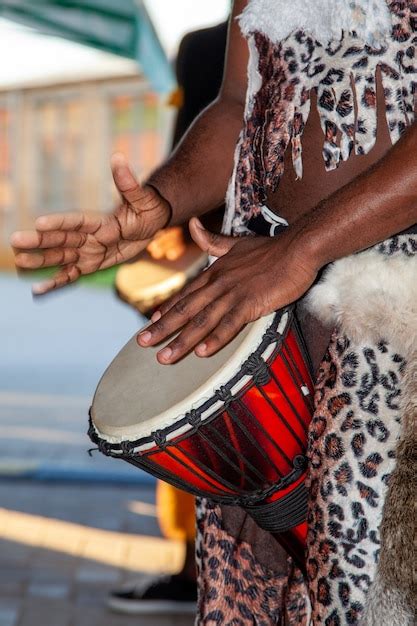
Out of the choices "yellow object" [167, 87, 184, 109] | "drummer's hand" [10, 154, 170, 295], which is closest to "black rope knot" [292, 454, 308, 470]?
"drummer's hand" [10, 154, 170, 295]

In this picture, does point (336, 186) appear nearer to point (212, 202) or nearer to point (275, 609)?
point (212, 202)

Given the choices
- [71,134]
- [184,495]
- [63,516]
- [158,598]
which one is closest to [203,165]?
[184,495]

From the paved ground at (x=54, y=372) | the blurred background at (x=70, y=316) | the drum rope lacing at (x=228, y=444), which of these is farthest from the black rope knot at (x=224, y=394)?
the paved ground at (x=54, y=372)

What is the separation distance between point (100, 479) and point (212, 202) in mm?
3121

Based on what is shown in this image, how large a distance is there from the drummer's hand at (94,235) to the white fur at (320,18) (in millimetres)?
305

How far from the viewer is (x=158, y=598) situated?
11.0 ft

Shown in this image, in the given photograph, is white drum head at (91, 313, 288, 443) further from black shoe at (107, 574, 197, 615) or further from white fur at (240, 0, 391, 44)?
black shoe at (107, 574, 197, 615)

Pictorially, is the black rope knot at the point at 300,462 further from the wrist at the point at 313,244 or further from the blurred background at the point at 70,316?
the blurred background at the point at 70,316

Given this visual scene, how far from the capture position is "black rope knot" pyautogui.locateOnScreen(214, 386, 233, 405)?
1396mm

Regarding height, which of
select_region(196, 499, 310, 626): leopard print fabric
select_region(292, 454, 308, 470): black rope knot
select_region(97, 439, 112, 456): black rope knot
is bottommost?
select_region(196, 499, 310, 626): leopard print fabric

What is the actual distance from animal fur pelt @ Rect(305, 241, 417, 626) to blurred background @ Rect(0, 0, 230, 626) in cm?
132

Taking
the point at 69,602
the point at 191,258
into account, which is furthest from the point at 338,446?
the point at 69,602

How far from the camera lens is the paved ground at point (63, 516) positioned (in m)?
3.34

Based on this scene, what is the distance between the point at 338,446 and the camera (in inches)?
52.6
